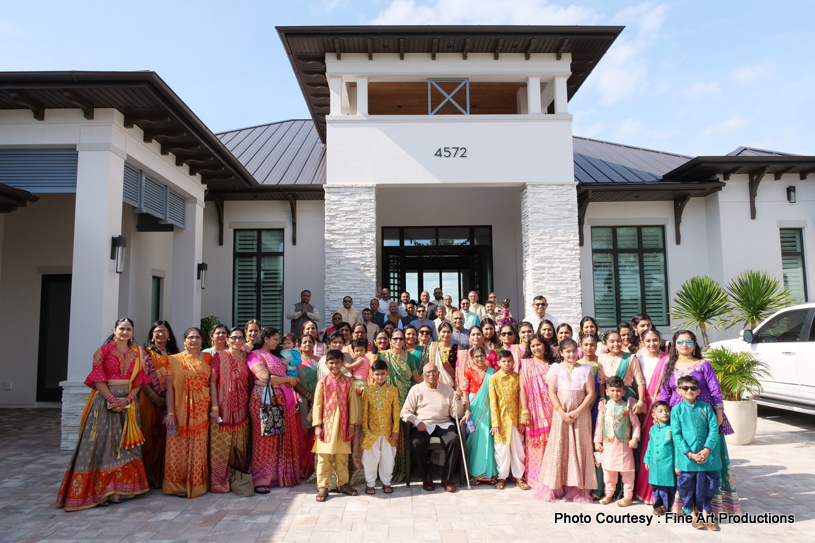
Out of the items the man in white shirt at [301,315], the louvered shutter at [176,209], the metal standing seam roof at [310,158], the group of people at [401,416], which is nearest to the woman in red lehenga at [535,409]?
the group of people at [401,416]

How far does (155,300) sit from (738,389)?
33.4 ft

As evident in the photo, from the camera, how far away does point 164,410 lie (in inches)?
219

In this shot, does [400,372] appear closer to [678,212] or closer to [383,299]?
[383,299]

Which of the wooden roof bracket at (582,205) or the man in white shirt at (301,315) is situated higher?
the wooden roof bracket at (582,205)

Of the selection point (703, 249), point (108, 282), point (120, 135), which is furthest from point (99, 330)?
point (703, 249)

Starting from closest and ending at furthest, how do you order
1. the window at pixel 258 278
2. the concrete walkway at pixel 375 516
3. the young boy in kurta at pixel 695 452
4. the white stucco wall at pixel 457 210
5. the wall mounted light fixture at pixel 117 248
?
the concrete walkway at pixel 375 516
the young boy in kurta at pixel 695 452
the wall mounted light fixture at pixel 117 248
the window at pixel 258 278
the white stucco wall at pixel 457 210

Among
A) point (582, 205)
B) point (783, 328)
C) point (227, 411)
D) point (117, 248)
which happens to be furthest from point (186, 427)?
point (582, 205)

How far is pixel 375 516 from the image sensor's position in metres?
4.60

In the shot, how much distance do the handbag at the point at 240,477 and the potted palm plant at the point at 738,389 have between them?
5835mm

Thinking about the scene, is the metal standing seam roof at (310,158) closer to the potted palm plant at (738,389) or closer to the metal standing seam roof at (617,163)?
the metal standing seam roof at (617,163)

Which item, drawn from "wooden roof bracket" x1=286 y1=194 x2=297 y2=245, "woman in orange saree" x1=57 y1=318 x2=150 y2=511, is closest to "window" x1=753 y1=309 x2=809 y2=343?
"woman in orange saree" x1=57 y1=318 x2=150 y2=511

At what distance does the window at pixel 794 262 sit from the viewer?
456 inches

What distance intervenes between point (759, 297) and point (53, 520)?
418 inches

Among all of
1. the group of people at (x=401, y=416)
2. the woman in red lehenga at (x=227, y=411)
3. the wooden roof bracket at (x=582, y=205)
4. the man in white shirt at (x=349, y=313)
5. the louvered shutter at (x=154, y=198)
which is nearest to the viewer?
the group of people at (x=401, y=416)
